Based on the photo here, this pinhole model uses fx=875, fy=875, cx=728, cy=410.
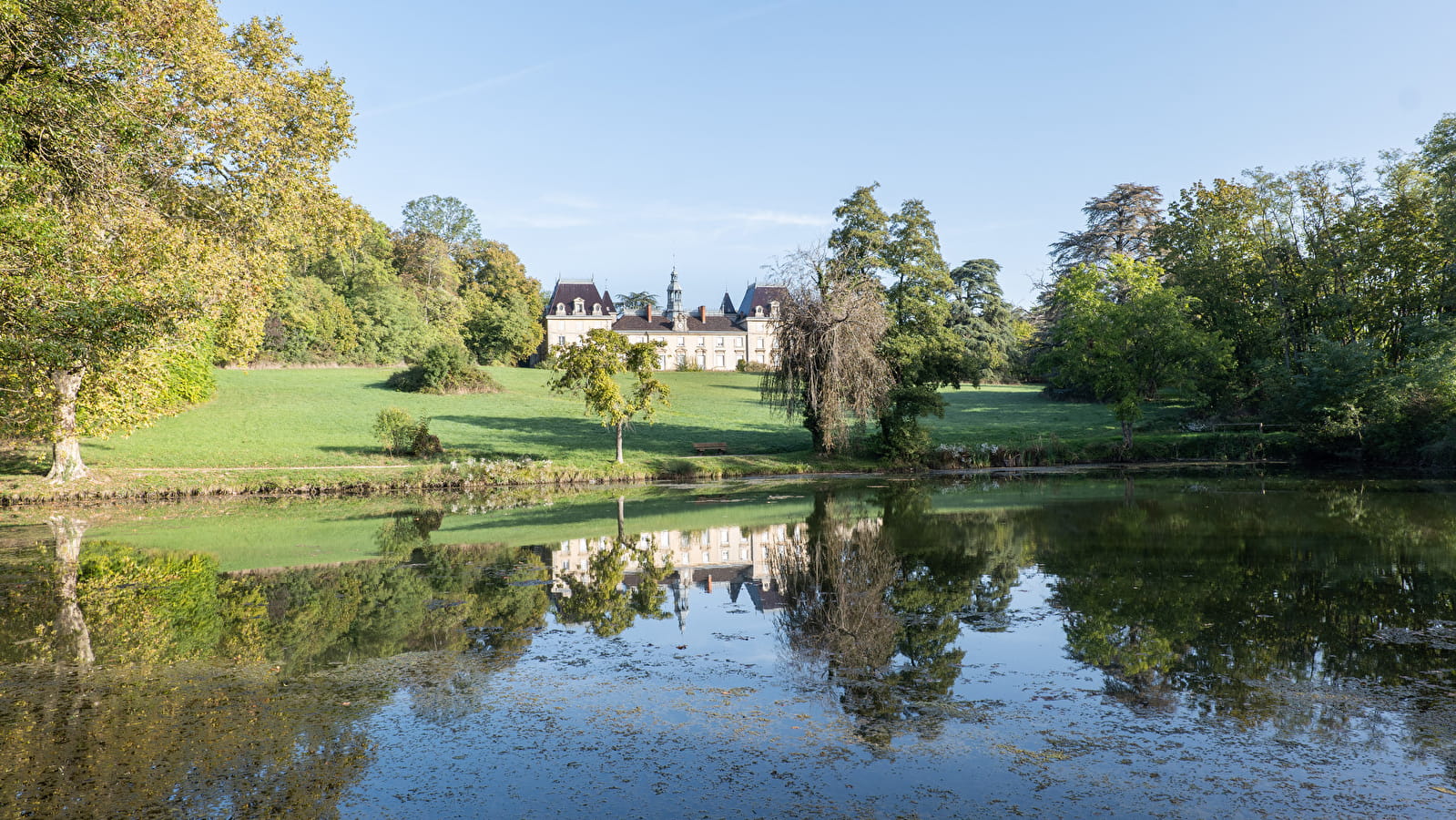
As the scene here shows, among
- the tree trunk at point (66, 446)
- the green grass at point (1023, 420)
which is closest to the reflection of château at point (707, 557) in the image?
the tree trunk at point (66, 446)

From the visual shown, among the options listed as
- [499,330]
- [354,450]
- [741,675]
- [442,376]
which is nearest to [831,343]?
[354,450]

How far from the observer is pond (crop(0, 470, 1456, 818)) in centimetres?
569

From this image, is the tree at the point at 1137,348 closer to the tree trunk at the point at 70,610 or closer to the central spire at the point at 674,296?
the tree trunk at the point at 70,610

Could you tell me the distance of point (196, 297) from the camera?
54.2 ft

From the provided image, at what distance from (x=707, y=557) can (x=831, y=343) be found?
16.6 meters

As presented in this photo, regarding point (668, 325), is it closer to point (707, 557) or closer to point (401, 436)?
point (401, 436)

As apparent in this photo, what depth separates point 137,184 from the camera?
15.9 meters

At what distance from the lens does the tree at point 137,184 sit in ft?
42.9

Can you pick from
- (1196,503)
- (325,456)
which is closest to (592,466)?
(325,456)

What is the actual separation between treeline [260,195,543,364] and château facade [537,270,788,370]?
5367mm

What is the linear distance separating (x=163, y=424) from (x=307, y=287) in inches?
1213

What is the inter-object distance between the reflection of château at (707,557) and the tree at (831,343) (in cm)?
1294

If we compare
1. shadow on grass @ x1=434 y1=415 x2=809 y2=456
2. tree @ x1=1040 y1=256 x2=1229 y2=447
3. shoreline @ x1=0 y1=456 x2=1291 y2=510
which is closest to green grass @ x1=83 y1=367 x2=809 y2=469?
shadow on grass @ x1=434 y1=415 x2=809 y2=456

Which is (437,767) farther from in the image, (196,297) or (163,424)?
(163,424)
